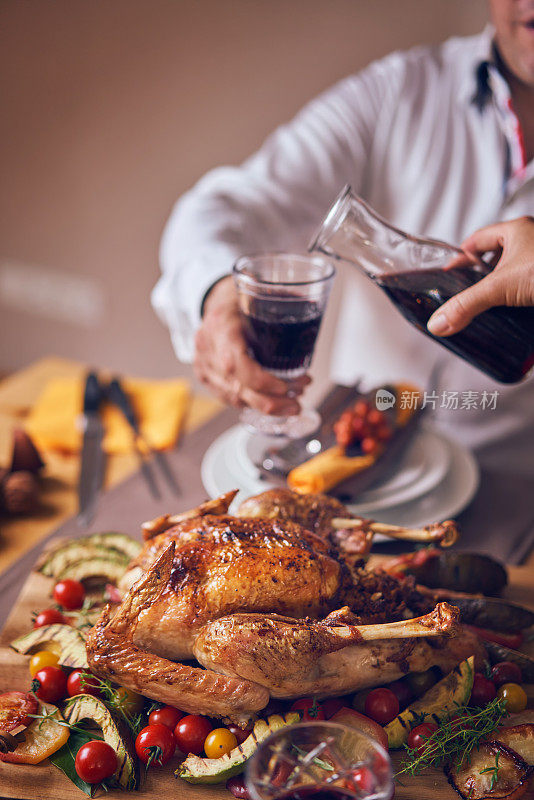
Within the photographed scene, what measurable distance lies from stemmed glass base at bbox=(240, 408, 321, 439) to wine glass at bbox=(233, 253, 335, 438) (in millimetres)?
39

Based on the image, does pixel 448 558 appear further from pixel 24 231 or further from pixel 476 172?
pixel 24 231

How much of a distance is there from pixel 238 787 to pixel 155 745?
118 millimetres

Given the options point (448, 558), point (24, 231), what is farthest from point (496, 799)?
point (24, 231)

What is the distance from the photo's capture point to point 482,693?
1.03 meters

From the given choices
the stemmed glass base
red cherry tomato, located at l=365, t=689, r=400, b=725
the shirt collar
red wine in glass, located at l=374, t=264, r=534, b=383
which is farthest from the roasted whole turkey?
the shirt collar

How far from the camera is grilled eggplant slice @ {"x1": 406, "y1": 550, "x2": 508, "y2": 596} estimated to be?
1252 millimetres

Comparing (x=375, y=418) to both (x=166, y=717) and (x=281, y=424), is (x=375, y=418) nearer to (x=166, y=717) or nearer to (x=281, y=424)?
(x=281, y=424)

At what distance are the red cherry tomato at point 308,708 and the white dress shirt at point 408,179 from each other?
3.27 ft

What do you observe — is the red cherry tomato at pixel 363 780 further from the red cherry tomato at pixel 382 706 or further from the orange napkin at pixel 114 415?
the orange napkin at pixel 114 415

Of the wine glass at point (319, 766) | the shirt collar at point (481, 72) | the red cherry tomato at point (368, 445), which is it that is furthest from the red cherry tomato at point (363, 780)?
the shirt collar at point (481, 72)

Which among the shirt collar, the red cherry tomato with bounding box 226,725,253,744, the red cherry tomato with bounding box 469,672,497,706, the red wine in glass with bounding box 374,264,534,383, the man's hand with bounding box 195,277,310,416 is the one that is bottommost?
the red cherry tomato with bounding box 469,672,497,706

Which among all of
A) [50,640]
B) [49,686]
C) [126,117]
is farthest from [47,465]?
[126,117]

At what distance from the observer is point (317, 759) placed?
2.43ft

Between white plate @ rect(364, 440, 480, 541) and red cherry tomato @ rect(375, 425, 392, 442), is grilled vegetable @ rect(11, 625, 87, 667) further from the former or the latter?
red cherry tomato @ rect(375, 425, 392, 442)
